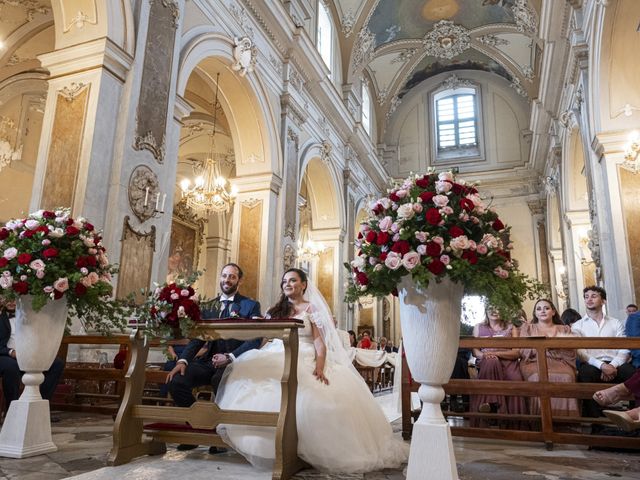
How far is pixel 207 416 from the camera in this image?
3.13m

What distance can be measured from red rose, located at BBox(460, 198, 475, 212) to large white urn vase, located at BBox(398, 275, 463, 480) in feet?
1.39

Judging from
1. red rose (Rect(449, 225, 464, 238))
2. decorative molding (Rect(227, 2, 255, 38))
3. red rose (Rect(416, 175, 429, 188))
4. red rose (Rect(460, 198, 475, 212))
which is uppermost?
decorative molding (Rect(227, 2, 255, 38))

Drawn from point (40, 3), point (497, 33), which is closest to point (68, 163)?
point (40, 3)

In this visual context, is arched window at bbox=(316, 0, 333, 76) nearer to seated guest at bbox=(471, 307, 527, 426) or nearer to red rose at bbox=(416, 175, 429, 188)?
seated guest at bbox=(471, 307, 527, 426)

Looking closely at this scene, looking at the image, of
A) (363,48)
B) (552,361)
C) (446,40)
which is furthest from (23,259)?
(446,40)

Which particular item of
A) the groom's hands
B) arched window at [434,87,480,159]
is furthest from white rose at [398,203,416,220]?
arched window at [434,87,480,159]

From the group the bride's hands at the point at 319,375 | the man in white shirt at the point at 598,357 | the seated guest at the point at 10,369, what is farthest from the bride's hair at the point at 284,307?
the man in white shirt at the point at 598,357

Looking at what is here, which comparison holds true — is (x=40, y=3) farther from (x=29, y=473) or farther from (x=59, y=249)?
(x=29, y=473)

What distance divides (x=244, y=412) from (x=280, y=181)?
7.27 meters

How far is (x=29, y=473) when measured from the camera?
2924 millimetres

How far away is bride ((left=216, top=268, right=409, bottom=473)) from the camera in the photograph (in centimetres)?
312

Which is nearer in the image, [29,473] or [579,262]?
[29,473]

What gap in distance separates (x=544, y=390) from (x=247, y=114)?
23.9 ft

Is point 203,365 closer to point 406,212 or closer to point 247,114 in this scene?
point 406,212
